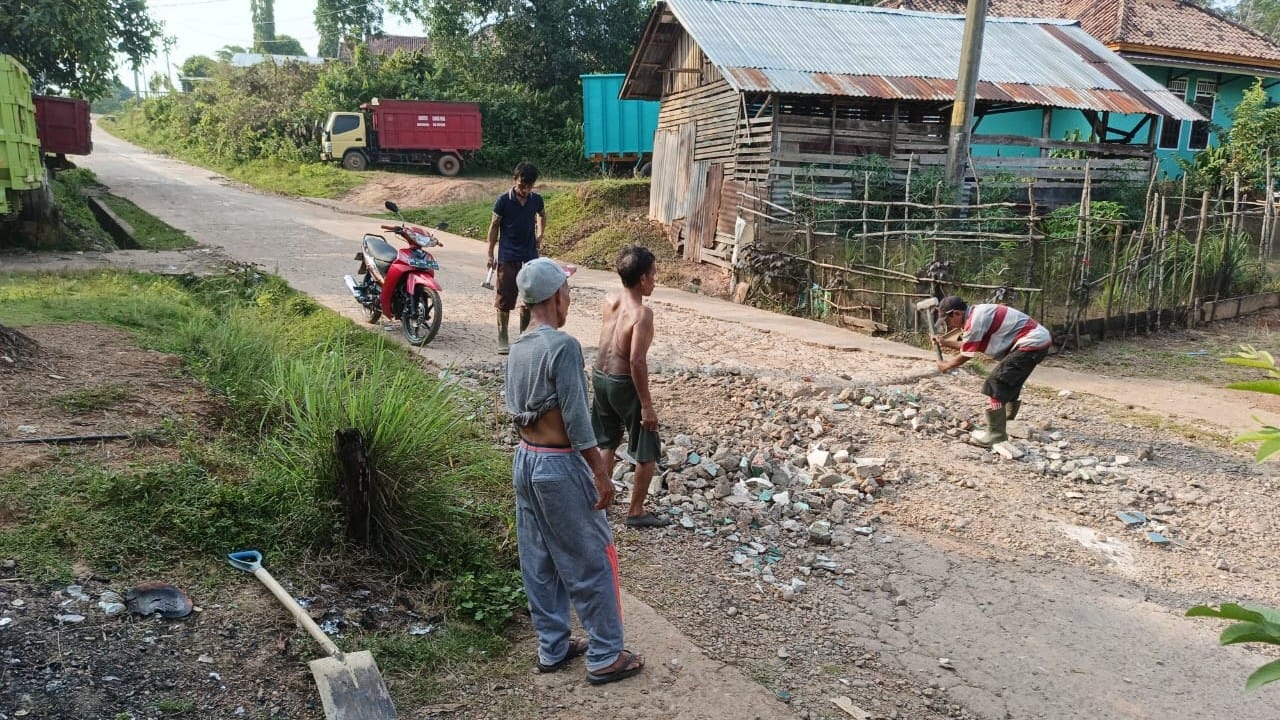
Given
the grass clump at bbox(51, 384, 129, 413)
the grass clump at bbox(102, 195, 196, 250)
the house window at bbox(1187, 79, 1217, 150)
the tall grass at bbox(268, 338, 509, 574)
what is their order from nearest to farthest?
the tall grass at bbox(268, 338, 509, 574), the grass clump at bbox(51, 384, 129, 413), the grass clump at bbox(102, 195, 196, 250), the house window at bbox(1187, 79, 1217, 150)

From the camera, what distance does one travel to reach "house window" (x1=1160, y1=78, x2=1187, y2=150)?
2036 centimetres

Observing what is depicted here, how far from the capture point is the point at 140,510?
139 inches

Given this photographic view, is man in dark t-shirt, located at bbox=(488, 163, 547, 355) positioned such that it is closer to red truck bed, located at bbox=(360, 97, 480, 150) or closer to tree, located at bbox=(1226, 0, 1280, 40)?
red truck bed, located at bbox=(360, 97, 480, 150)

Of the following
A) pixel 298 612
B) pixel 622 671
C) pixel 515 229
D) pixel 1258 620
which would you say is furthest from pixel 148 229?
pixel 1258 620

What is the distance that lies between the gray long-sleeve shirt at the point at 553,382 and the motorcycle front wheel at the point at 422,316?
4608 mm

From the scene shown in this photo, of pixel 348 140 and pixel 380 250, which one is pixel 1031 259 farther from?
pixel 348 140

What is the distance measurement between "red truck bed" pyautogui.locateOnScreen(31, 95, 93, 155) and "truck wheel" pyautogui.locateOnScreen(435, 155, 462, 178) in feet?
31.3

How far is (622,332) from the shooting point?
4238 millimetres

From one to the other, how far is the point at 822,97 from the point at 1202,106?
508 inches

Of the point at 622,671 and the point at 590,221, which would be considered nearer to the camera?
the point at 622,671

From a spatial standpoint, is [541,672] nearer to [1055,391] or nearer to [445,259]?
[1055,391]

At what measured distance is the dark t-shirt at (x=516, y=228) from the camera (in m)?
6.83

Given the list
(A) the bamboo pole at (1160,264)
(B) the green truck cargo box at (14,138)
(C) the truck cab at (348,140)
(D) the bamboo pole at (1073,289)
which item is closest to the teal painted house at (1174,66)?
(A) the bamboo pole at (1160,264)

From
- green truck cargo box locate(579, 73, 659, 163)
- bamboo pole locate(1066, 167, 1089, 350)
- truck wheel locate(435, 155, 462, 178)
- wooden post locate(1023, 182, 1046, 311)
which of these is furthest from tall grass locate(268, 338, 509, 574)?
truck wheel locate(435, 155, 462, 178)
